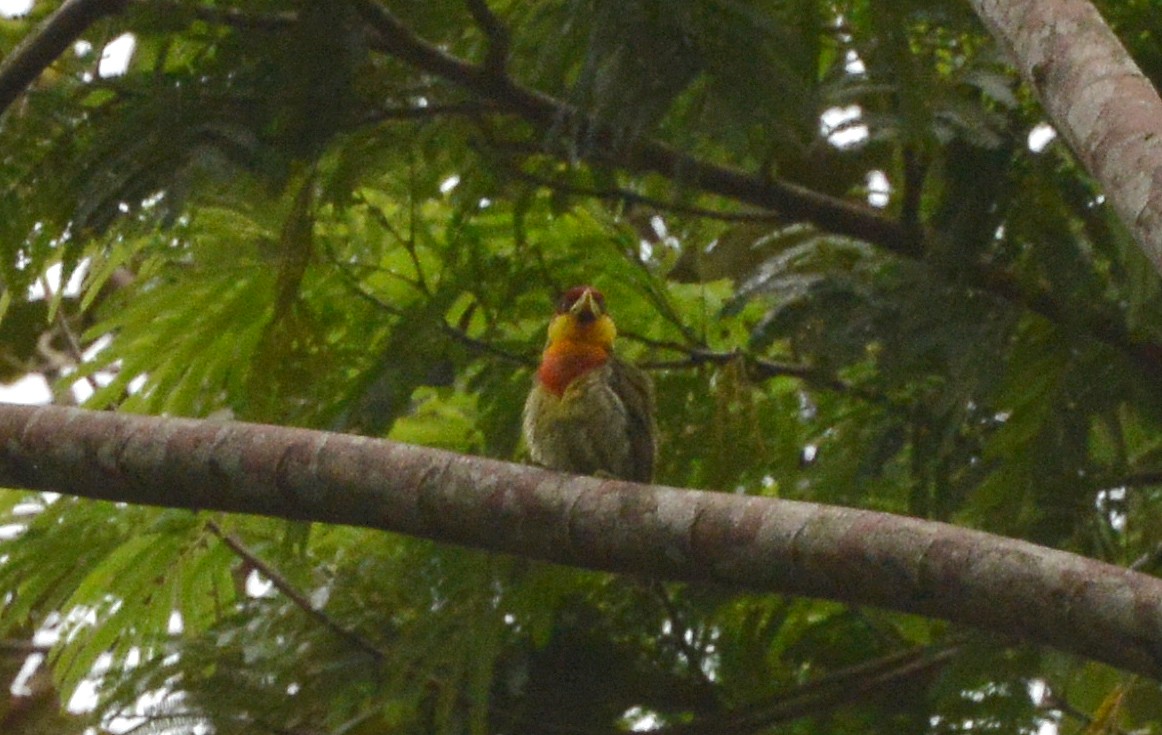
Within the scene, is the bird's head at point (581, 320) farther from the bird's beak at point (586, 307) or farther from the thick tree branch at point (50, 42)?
the thick tree branch at point (50, 42)

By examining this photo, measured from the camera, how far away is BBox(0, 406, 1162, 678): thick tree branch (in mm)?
2674

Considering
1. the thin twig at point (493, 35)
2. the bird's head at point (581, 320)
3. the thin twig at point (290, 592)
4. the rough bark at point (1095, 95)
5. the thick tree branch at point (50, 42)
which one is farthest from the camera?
the bird's head at point (581, 320)

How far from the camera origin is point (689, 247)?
18.0 ft

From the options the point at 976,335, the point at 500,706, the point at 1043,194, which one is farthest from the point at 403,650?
the point at 1043,194

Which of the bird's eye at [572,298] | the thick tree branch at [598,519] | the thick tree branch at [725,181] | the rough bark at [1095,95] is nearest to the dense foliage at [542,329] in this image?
the thick tree branch at [725,181]

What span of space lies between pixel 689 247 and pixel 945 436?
4.84ft

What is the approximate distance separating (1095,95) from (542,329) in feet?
7.89

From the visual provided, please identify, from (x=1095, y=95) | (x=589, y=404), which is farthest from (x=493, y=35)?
(x=1095, y=95)

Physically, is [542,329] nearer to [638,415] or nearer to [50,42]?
[638,415]

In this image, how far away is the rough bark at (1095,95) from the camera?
8.60ft

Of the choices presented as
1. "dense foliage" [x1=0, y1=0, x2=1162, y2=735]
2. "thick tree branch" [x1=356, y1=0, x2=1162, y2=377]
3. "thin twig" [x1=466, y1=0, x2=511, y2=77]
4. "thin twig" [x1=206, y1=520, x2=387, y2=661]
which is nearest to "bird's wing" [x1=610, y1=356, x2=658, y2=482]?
"dense foliage" [x1=0, y1=0, x2=1162, y2=735]

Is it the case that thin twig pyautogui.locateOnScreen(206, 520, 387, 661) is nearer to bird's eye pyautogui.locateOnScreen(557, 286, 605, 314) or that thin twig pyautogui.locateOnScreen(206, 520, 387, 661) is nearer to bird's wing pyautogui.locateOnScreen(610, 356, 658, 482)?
bird's wing pyautogui.locateOnScreen(610, 356, 658, 482)

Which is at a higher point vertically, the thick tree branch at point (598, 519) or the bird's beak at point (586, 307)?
the bird's beak at point (586, 307)

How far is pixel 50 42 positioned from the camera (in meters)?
3.71
